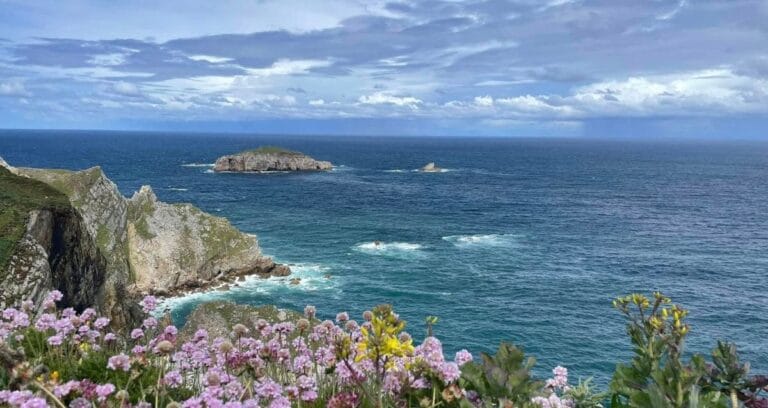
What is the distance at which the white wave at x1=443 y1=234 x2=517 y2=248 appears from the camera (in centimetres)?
8106

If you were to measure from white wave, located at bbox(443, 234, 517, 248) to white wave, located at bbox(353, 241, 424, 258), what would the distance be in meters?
6.48

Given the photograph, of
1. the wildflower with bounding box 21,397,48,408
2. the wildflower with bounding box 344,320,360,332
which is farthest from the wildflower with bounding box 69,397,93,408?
the wildflower with bounding box 344,320,360,332

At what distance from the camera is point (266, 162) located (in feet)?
615

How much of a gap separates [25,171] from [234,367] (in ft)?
213

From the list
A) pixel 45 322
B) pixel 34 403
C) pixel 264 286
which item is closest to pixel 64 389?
pixel 34 403

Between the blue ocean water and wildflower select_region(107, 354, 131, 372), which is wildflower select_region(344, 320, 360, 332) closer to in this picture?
wildflower select_region(107, 354, 131, 372)

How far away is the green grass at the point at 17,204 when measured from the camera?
27547 millimetres

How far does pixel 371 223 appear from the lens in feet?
315

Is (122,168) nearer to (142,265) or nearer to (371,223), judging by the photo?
(371,223)

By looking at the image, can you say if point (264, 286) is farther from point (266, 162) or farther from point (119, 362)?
point (266, 162)

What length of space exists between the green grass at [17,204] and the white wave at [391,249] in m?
45.4

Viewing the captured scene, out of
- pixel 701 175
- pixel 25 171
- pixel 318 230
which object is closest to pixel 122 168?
pixel 318 230

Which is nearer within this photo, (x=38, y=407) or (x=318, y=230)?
(x=38, y=407)

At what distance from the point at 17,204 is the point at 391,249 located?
51.6 meters
